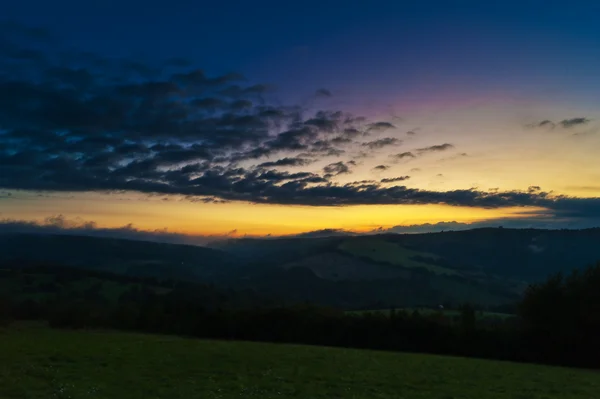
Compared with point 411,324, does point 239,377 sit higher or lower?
higher

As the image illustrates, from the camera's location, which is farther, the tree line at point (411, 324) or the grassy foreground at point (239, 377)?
the tree line at point (411, 324)

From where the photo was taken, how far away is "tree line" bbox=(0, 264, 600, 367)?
4988cm

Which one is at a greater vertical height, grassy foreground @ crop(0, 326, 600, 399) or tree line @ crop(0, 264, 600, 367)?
grassy foreground @ crop(0, 326, 600, 399)

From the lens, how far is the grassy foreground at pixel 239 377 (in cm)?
2092

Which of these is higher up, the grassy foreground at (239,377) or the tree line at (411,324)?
the grassy foreground at (239,377)

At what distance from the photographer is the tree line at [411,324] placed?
49.9m

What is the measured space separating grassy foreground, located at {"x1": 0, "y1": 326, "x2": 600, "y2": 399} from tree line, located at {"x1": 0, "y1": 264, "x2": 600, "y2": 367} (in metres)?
19.3

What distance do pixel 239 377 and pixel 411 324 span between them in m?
37.6

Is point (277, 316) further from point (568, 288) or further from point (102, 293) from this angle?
point (102, 293)

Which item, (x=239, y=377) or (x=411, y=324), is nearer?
(x=239, y=377)

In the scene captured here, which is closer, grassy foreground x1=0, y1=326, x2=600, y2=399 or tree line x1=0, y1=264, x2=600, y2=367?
grassy foreground x1=0, y1=326, x2=600, y2=399

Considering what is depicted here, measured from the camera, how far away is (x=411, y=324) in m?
57.9

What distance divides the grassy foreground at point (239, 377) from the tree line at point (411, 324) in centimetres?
1928

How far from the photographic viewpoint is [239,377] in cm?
2475
